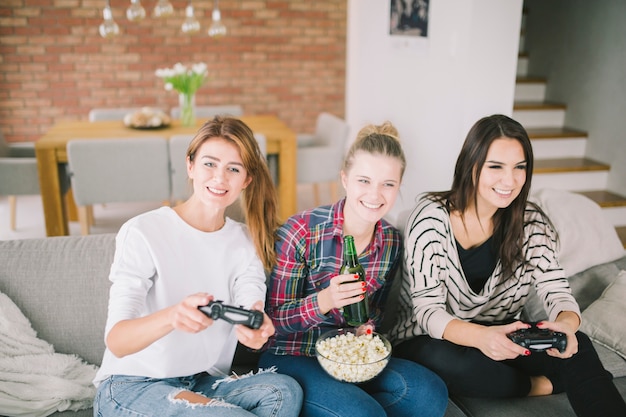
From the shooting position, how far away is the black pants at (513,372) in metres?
1.49

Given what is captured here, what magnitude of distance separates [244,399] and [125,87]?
452 centimetres

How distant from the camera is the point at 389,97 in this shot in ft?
13.6

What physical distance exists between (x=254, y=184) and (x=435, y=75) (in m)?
2.20

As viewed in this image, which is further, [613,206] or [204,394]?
[613,206]

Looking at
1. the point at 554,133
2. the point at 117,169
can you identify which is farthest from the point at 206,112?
the point at 554,133

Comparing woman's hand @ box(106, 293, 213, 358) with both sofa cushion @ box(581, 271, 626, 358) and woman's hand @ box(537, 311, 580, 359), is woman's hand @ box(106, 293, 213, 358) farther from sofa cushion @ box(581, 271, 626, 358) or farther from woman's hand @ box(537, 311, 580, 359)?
sofa cushion @ box(581, 271, 626, 358)

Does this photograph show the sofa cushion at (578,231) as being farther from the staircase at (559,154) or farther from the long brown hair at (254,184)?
the staircase at (559,154)

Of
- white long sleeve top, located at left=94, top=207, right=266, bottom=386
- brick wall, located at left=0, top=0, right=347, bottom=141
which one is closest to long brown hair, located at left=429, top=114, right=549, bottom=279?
white long sleeve top, located at left=94, top=207, right=266, bottom=386

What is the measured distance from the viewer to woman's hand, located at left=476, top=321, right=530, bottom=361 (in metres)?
1.43

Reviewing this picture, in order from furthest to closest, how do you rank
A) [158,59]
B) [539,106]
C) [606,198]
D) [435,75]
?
[158,59]
[539,106]
[606,198]
[435,75]

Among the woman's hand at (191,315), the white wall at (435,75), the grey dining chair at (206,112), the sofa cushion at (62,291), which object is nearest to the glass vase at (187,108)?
the grey dining chair at (206,112)

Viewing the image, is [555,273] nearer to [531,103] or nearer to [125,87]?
[531,103]

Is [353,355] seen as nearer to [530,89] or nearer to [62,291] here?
[62,291]

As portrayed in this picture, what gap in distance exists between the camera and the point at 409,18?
3.69 m
